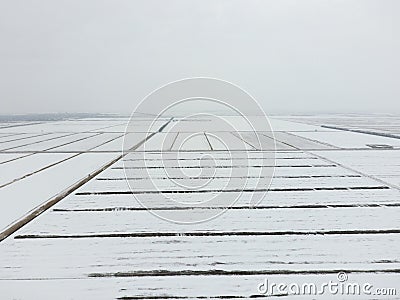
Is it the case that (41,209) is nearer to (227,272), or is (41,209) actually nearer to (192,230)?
(192,230)

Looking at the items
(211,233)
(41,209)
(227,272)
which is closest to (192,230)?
(211,233)

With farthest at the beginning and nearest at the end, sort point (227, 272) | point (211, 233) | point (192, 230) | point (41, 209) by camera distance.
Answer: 1. point (41, 209)
2. point (192, 230)
3. point (211, 233)
4. point (227, 272)

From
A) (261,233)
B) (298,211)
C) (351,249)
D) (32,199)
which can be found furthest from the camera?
(32,199)

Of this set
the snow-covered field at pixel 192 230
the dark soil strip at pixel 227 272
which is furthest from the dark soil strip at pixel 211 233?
the dark soil strip at pixel 227 272

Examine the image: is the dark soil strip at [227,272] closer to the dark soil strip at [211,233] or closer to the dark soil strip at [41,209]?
the dark soil strip at [211,233]

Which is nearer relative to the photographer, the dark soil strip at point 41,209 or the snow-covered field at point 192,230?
the snow-covered field at point 192,230

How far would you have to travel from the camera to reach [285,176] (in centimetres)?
613

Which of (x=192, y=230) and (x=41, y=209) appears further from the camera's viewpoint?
(x=41, y=209)

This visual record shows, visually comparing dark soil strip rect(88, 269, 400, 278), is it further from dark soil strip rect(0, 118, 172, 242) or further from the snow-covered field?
dark soil strip rect(0, 118, 172, 242)

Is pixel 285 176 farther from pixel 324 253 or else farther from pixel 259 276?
pixel 259 276

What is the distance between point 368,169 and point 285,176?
189cm

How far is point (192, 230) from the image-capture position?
351cm

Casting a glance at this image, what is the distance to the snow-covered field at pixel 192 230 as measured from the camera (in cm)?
247

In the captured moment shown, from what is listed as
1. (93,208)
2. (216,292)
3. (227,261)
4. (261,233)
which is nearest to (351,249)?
(261,233)
